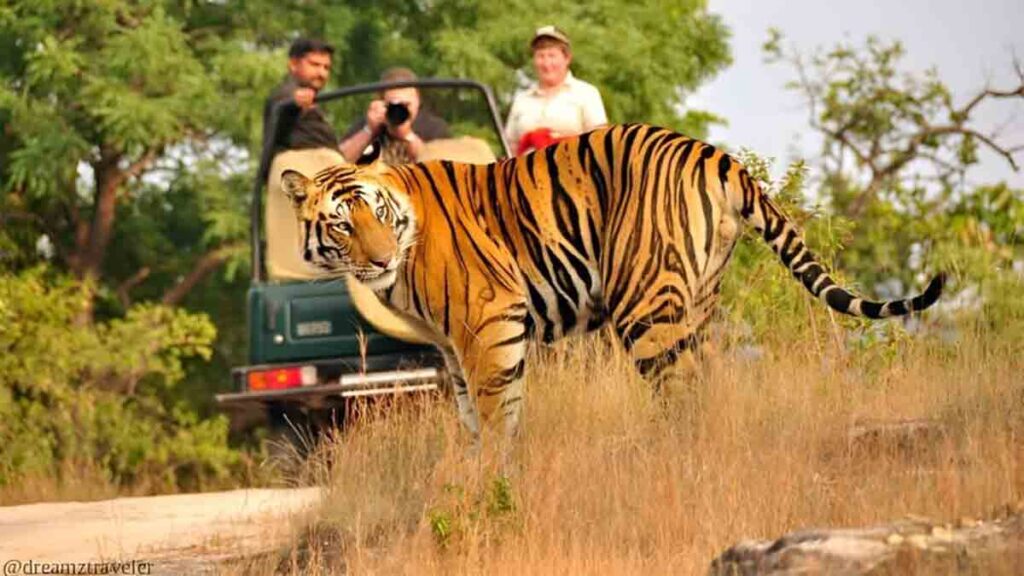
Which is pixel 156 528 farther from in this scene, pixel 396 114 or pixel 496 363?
pixel 396 114

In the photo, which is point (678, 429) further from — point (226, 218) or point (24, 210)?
point (24, 210)

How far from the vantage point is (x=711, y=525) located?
890 cm

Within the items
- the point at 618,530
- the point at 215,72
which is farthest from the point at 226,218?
the point at 618,530

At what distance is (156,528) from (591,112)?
341 centimetres

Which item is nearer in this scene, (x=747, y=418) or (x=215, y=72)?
(x=747, y=418)

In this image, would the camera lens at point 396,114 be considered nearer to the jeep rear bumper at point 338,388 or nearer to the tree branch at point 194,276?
the jeep rear bumper at point 338,388

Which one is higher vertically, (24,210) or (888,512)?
(24,210)

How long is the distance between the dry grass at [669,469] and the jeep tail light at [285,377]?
3.04 metres

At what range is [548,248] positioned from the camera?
10.5m

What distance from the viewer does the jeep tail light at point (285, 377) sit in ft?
47.6

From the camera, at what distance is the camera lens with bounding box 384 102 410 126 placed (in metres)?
14.3

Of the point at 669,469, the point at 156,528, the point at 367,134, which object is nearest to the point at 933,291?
the point at 669,469

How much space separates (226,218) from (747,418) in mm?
14505

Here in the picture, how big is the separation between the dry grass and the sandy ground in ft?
1.24
